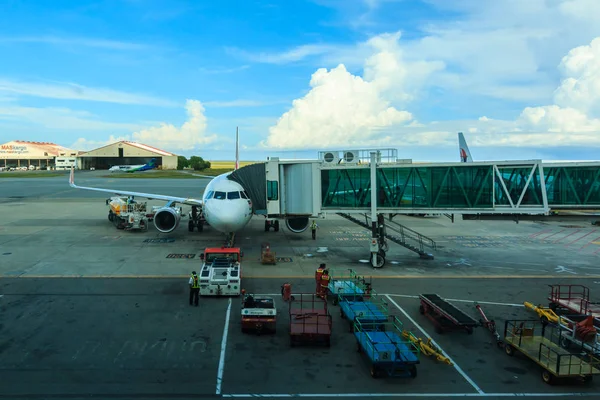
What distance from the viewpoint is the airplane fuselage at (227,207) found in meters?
27.6

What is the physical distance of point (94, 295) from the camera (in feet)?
67.2

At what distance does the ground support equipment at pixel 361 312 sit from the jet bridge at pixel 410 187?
7508 millimetres

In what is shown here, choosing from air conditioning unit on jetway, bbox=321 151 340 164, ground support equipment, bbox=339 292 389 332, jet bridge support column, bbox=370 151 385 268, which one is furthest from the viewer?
air conditioning unit on jetway, bbox=321 151 340 164

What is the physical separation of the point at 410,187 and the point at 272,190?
356 inches

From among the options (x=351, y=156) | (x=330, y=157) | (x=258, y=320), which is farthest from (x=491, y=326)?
(x=330, y=157)

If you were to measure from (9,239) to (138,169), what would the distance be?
449ft

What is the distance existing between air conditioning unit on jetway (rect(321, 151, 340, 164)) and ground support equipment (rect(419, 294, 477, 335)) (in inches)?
530

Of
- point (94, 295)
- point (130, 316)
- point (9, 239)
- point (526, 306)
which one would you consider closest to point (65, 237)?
point (9, 239)

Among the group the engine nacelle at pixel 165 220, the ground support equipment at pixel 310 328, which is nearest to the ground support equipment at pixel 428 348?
the ground support equipment at pixel 310 328

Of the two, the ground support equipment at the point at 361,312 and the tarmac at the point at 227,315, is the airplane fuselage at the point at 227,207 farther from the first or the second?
the ground support equipment at the point at 361,312

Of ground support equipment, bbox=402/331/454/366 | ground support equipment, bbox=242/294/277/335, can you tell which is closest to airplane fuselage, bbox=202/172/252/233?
ground support equipment, bbox=242/294/277/335

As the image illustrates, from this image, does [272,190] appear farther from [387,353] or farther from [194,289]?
[387,353]

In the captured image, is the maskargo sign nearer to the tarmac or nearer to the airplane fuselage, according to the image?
the tarmac

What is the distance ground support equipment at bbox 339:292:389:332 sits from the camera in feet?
52.3
